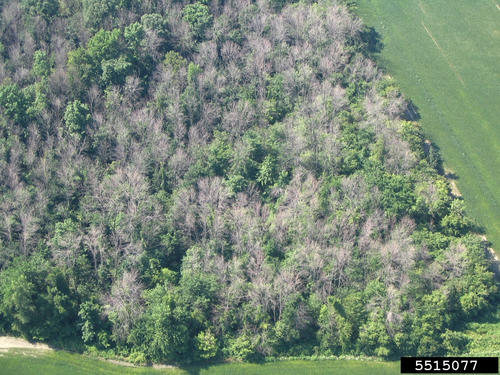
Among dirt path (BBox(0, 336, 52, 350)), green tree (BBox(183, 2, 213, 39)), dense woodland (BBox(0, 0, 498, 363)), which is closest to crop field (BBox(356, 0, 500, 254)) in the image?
dense woodland (BBox(0, 0, 498, 363))

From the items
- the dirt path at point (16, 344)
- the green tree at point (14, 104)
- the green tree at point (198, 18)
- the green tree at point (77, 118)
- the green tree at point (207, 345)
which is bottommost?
the dirt path at point (16, 344)

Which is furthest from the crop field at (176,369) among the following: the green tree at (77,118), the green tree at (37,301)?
the green tree at (77,118)

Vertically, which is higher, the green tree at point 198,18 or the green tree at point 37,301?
the green tree at point 198,18

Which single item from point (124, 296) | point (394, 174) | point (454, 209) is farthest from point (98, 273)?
point (454, 209)

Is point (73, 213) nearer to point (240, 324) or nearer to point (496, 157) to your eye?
point (240, 324)

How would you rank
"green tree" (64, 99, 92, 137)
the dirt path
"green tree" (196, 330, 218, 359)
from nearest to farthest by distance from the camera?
"green tree" (196, 330, 218, 359) < the dirt path < "green tree" (64, 99, 92, 137)

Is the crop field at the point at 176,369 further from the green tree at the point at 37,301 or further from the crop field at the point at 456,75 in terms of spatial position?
the crop field at the point at 456,75

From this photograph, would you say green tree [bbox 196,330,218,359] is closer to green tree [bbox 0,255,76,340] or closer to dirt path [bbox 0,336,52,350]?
green tree [bbox 0,255,76,340]
